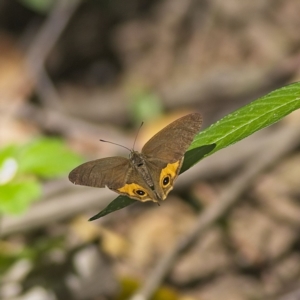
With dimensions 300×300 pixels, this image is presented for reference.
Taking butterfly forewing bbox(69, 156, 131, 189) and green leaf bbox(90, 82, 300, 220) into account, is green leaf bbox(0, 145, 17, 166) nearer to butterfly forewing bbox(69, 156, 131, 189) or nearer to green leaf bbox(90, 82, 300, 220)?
butterfly forewing bbox(69, 156, 131, 189)

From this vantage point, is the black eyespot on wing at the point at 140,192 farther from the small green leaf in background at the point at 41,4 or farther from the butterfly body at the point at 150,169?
the small green leaf in background at the point at 41,4

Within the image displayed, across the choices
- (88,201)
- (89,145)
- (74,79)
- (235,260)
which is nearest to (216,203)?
(235,260)

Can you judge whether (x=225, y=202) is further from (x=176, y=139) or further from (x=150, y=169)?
(x=176, y=139)

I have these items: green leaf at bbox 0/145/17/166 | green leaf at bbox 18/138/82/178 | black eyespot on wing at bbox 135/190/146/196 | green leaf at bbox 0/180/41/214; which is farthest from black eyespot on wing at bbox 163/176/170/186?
green leaf at bbox 0/145/17/166

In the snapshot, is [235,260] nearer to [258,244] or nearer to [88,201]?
[258,244]

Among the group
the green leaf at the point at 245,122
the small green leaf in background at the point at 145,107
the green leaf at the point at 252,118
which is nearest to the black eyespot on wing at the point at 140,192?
the green leaf at the point at 245,122
